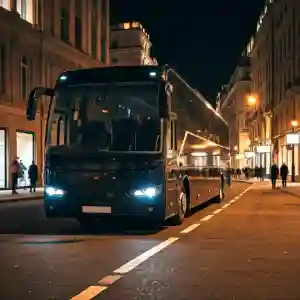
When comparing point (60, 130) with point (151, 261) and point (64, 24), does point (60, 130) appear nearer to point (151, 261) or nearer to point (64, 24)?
point (151, 261)

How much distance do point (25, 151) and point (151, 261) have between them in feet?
101

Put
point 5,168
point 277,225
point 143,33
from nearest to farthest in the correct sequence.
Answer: point 277,225, point 5,168, point 143,33

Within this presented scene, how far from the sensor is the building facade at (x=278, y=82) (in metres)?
57.9

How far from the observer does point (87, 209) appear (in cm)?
1386

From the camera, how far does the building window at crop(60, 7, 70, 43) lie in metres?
46.4

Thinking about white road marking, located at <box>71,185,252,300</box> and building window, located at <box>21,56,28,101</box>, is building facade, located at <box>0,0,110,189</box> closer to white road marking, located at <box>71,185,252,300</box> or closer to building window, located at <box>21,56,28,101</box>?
building window, located at <box>21,56,28,101</box>

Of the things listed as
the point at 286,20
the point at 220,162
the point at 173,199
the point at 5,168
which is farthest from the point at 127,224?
the point at 286,20

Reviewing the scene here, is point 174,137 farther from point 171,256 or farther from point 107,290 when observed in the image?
point 107,290

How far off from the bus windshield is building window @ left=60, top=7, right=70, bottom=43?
33.2m

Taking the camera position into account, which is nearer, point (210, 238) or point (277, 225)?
point (210, 238)

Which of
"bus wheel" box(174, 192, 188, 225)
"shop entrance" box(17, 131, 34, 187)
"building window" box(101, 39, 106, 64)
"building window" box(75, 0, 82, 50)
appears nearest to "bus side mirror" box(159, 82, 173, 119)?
"bus wheel" box(174, 192, 188, 225)

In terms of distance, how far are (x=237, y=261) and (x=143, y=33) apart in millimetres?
88787

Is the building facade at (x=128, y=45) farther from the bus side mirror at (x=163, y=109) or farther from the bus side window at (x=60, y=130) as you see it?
the bus side mirror at (x=163, y=109)

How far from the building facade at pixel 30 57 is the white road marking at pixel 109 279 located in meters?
28.7
